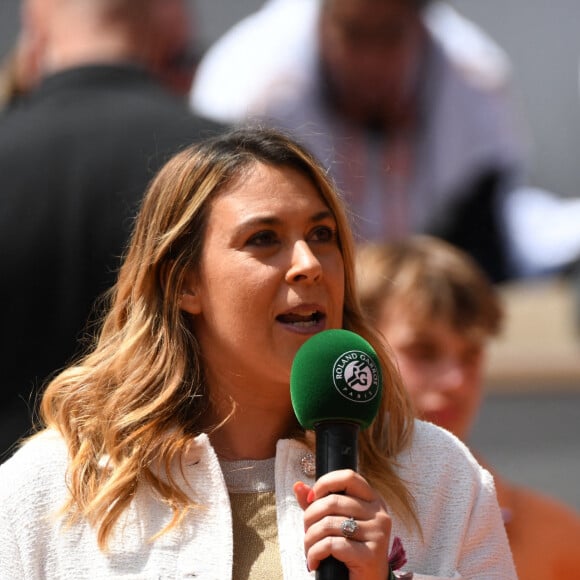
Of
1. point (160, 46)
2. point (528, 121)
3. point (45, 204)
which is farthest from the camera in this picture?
point (528, 121)

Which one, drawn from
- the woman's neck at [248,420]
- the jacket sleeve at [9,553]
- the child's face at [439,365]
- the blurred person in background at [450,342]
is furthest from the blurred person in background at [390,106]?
the jacket sleeve at [9,553]

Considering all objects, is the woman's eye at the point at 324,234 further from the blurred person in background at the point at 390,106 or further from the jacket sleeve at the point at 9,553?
the blurred person in background at the point at 390,106

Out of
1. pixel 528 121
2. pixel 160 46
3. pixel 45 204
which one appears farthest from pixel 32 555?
pixel 528 121

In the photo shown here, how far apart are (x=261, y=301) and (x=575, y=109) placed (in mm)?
6616

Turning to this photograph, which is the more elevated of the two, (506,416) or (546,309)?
(546,309)

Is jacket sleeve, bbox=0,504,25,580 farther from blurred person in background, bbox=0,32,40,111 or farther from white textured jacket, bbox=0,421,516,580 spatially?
blurred person in background, bbox=0,32,40,111

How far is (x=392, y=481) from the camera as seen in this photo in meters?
2.68

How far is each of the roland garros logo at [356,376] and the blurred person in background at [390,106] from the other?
2.54 meters

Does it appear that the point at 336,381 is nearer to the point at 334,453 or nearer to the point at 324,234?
the point at 334,453

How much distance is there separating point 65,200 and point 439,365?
3.49 ft

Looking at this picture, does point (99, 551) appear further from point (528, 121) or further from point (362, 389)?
point (528, 121)

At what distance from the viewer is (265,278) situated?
2.64m

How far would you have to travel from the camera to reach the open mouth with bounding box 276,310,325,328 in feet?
8.71

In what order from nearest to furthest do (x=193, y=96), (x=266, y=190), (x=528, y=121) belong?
(x=266, y=190), (x=193, y=96), (x=528, y=121)
